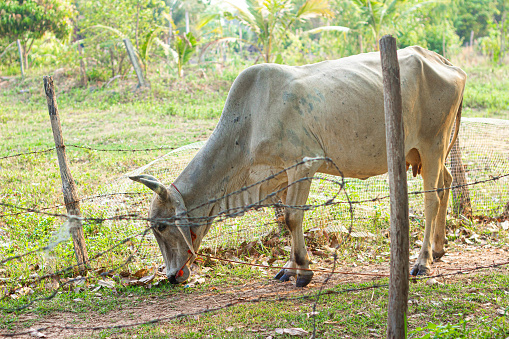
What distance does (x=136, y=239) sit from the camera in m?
5.66

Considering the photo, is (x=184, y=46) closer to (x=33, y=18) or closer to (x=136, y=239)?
(x=33, y=18)

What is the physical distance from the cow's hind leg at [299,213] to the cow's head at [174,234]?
0.84m

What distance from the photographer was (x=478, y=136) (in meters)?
7.66

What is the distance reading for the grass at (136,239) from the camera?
3791 mm

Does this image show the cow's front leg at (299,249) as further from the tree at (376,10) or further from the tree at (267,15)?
the tree at (376,10)

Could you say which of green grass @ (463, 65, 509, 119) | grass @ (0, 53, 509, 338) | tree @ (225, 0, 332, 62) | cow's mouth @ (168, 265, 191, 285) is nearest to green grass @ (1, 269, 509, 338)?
grass @ (0, 53, 509, 338)

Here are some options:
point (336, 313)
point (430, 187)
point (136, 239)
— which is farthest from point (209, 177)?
point (430, 187)

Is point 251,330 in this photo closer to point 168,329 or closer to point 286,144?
point 168,329

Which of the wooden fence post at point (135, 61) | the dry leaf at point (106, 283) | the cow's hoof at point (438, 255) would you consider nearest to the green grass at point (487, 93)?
the cow's hoof at point (438, 255)

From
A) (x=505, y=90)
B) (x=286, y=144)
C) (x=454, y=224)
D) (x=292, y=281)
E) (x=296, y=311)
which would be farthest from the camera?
(x=505, y=90)

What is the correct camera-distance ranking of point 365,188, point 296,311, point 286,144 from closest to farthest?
point 296,311, point 286,144, point 365,188

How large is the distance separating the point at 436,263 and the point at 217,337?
2754mm

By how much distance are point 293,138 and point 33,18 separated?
15957mm

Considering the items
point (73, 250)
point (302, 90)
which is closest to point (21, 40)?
point (73, 250)
